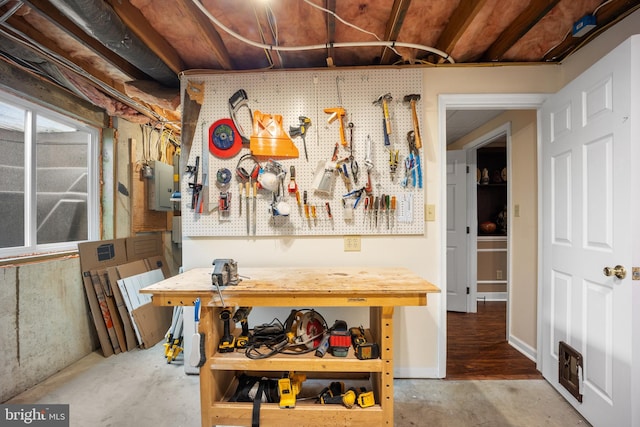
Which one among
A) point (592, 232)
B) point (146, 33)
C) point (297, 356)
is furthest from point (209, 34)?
point (592, 232)

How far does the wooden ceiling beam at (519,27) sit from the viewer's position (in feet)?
4.68

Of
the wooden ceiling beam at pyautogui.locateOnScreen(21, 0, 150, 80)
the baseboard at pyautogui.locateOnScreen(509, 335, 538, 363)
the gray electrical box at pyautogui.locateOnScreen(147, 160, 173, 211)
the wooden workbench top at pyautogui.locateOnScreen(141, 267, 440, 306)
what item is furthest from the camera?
the gray electrical box at pyautogui.locateOnScreen(147, 160, 173, 211)

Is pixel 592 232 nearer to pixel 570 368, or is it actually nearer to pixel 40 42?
pixel 570 368

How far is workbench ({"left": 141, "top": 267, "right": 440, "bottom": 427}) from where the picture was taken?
1.28m

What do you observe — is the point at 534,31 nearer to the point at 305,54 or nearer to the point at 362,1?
the point at 362,1

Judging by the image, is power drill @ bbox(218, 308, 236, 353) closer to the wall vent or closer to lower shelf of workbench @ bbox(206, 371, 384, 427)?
lower shelf of workbench @ bbox(206, 371, 384, 427)

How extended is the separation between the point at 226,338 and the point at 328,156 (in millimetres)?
1351

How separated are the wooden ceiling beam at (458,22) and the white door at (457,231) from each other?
1886 millimetres

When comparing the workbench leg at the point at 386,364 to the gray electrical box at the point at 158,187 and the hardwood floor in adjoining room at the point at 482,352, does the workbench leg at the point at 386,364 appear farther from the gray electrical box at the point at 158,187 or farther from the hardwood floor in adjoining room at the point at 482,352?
the gray electrical box at the point at 158,187

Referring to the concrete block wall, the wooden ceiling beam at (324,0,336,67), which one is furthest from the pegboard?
the concrete block wall

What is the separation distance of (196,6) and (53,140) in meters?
1.88

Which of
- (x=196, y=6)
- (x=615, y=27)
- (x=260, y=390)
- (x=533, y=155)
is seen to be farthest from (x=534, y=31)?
(x=260, y=390)

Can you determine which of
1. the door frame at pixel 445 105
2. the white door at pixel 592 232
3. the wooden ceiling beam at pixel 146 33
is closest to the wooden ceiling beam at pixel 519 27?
the door frame at pixel 445 105

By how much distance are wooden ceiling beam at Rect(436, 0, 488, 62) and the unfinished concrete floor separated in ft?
7.67
